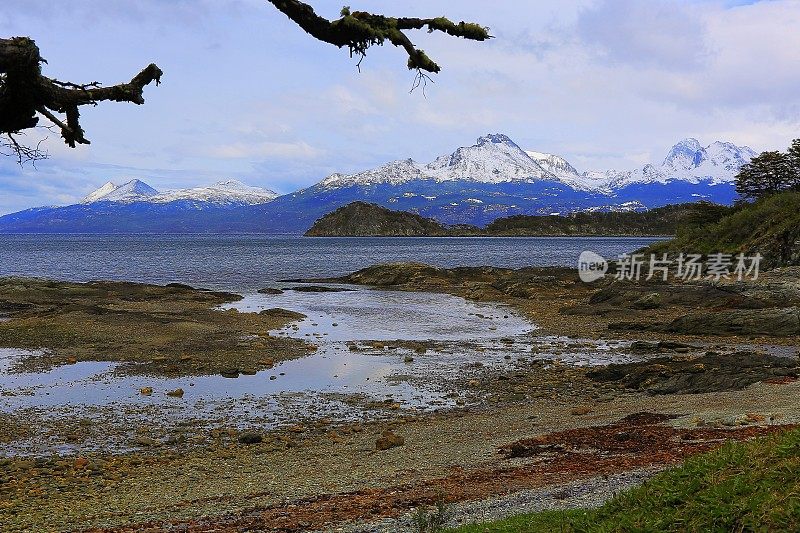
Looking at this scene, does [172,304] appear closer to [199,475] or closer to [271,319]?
[271,319]

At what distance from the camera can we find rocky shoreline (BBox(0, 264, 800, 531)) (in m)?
11.4

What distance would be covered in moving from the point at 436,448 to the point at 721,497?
10516 millimetres

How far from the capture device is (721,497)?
5984 millimetres

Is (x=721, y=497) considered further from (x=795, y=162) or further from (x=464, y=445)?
(x=795, y=162)

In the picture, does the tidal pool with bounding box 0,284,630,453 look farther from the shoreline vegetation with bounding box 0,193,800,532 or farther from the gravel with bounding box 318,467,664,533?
the gravel with bounding box 318,467,664,533

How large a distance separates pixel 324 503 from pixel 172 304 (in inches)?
1760

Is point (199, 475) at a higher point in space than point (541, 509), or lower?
lower

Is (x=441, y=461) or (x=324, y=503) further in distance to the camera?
(x=441, y=461)

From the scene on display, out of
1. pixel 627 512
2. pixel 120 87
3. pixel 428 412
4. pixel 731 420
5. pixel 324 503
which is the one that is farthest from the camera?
pixel 428 412

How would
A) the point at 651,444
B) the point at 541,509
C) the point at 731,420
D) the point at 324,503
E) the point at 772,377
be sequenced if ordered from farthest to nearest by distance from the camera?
the point at 772,377
the point at 731,420
the point at 651,444
the point at 324,503
the point at 541,509

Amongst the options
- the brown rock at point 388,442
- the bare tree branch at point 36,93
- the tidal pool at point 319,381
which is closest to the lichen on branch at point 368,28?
the bare tree branch at point 36,93

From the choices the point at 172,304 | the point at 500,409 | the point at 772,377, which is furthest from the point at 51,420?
the point at 172,304

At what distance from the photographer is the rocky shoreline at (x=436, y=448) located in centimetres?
1142

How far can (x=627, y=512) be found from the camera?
656 centimetres
